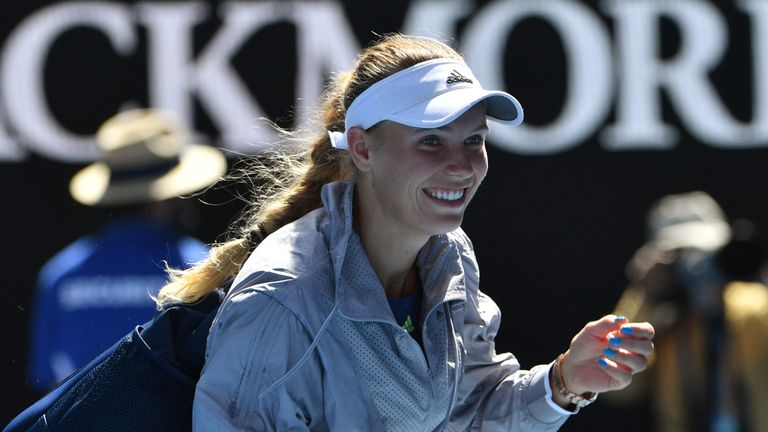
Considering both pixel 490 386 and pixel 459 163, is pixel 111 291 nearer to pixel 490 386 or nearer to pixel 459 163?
pixel 490 386

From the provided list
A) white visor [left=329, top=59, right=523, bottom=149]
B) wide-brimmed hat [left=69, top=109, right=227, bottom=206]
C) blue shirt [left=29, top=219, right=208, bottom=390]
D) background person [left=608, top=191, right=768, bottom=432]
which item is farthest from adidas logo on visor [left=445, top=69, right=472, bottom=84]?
background person [left=608, top=191, right=768, bottom=432]

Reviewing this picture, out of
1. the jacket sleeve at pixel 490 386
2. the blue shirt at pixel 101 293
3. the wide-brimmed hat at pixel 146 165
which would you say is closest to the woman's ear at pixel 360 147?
the jacket sleeve at pixel 490 386

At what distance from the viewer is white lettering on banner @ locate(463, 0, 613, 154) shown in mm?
5109

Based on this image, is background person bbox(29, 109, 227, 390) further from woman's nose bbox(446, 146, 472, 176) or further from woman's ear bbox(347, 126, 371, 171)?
woman's nose bbox(446, 146, 472, 176)

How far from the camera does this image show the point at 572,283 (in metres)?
5.17

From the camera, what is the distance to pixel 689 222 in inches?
191

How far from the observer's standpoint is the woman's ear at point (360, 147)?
2721 millimetres

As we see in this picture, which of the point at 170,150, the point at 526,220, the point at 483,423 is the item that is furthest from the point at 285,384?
the point at 526,220

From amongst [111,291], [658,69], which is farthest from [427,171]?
[658,69]

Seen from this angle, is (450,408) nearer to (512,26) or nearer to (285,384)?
(285,384)

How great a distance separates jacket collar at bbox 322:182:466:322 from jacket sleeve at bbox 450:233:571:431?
6 cm

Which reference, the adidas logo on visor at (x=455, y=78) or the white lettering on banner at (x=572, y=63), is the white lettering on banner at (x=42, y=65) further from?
the adidas logo on visor at (x=455, y=78)

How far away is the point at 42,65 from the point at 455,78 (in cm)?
281

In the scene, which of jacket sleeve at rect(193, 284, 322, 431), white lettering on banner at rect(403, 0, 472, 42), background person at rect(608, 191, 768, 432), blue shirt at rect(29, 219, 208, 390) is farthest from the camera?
white lettering on banner at rect(403, 0, 472, 42)
